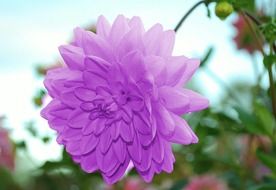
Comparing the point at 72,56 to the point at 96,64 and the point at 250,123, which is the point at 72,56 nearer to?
the point at 96,64

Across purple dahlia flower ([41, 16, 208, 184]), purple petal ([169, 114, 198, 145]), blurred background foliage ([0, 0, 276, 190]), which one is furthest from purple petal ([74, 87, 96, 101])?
blurred background foliage ([0, 0, 276, 190])

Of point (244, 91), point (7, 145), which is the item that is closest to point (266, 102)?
point (7, 145)

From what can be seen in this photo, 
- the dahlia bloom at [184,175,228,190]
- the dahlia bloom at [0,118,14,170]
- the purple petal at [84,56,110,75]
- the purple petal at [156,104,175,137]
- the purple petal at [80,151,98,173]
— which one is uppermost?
the purple petal at [84,56,110,75]

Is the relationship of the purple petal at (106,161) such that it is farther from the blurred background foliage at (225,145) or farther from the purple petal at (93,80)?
the blurred background foliage at (225,145)

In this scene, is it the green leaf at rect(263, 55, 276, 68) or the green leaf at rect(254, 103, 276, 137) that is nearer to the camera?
the green leaf at rect(263, 55, 276, 68)

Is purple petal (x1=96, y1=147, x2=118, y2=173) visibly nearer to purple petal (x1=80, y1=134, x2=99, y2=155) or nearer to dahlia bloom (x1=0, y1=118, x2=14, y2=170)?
purple petal (x1=80, y1=134, x2=99, y2=155)

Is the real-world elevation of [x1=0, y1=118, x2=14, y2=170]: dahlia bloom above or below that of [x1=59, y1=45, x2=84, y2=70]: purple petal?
below

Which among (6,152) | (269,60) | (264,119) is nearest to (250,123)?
(264,119)
